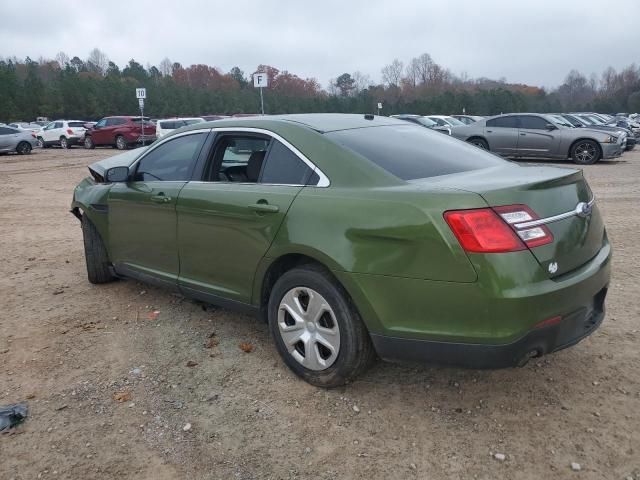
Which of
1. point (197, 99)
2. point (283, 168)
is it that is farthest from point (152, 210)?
point (197, 99)

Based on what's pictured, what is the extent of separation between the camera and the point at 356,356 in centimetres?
308

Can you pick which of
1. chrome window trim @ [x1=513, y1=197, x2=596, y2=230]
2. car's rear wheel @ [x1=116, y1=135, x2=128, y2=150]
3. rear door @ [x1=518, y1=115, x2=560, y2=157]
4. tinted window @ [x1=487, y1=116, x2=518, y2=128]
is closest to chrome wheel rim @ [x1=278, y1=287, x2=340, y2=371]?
chrome window trim @ [x1=513, y1=197, x2=596, y2=230]

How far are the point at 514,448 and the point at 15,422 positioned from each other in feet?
8.58

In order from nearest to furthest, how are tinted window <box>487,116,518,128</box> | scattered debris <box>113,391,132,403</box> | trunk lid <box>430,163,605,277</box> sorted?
trunk lid <box>430,163,605,277</box> → scattered debris <box>113,391,132,403</box> → tinted window <box>487,116,518,128</box>

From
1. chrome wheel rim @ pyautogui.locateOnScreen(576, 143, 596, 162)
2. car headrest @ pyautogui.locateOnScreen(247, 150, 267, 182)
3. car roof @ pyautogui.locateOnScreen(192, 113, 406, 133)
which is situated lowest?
chrome wheel rim @ pyautogui.locateOnScreen(576, 143, 596, 162)

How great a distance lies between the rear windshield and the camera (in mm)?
3250

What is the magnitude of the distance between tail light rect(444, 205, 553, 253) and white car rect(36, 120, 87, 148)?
97.1ft

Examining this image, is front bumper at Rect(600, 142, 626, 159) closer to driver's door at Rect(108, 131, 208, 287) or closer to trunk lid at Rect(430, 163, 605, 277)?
trunk lid at Rect(430, 163, 605, 277)

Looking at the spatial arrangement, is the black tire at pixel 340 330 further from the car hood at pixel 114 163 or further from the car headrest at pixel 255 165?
the car hood at pixel 114 163

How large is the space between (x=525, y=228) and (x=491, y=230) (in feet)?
0.59

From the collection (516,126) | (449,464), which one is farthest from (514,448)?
(516,126)

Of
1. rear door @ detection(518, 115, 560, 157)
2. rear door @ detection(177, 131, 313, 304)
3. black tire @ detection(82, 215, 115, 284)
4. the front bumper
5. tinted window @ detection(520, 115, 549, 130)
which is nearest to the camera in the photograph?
rear door @ detection(177, 131, 313, 304)

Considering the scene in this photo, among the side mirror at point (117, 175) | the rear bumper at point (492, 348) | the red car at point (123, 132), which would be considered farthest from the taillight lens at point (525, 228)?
the red car at point (123, 132)

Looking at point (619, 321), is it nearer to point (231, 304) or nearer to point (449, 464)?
point (449, 464)
